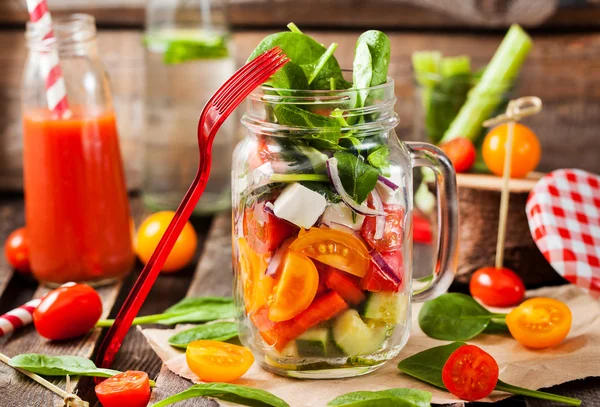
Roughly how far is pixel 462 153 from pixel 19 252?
3.33 feet

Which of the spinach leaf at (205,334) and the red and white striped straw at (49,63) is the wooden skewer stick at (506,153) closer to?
the spinach leaf at (205,334)

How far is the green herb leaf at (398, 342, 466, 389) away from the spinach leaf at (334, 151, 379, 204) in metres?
0.28

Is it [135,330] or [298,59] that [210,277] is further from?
[298,59]

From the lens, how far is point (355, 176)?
1.13 m

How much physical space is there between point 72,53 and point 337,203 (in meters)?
0.81

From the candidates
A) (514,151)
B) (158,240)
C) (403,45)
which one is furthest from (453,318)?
(403,45)

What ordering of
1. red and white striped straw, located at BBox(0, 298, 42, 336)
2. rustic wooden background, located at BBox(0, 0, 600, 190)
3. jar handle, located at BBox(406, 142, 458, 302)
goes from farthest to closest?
rustic wooden background, located at BBox(0, 0, 600, 190) → red and white striped straw, located at BBox(0, 298, 42, 336) → jar handle, located at BBox(406, 142, 458, 302)

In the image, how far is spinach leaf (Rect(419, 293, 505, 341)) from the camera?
1.37 metres

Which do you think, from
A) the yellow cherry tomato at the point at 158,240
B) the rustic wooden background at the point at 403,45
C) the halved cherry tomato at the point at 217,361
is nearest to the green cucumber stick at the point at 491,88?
the rustic wooden background at the point at 403,45

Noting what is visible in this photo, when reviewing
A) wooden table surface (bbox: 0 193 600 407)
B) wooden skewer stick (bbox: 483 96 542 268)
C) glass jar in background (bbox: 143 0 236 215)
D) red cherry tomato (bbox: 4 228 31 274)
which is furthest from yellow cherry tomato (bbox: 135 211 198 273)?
wooden skewer stick (bbox: 483 96 542 268)

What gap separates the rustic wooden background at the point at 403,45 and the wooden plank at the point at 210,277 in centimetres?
58

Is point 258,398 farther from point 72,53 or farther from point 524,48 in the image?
point 524,48

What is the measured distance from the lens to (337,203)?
1145mm

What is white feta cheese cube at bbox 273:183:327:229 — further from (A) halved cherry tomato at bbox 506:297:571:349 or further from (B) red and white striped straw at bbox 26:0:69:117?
(B) red and white striped straw at bbox 26:0:69:117
